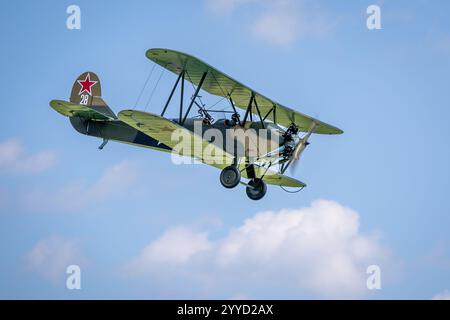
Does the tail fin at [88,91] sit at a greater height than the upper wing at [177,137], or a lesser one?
greater

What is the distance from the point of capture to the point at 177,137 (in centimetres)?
2003

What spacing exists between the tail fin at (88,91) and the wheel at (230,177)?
495 centimetres

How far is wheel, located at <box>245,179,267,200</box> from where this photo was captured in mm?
22078

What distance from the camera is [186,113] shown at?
2012cm

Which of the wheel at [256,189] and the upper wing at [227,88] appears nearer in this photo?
the upper wing at [227,88]

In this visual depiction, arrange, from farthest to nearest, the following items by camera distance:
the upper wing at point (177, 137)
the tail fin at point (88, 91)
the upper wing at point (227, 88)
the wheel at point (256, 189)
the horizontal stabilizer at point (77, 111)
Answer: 1. the tail fin at point (88, 91)
2. the wheel at point (256, 189)
3. the horizontal stabilizer at point (77, 111)
4. the upper wing at point (227, 88)
5. the upper wing at point (177, 137)

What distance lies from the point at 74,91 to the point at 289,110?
619 cm

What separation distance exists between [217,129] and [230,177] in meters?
1.30

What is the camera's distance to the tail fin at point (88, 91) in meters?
23.9

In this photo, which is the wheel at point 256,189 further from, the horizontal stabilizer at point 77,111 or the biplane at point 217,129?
the horizontal stabilizer at point 77,111

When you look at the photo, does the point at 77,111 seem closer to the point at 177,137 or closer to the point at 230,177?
the point at 177,137

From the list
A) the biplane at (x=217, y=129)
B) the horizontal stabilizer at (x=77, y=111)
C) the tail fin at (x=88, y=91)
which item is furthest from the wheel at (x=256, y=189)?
the tail fin at (x=88, y=91)

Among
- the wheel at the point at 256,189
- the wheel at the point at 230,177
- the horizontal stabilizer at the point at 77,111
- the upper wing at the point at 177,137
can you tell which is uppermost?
the horizontal stabilizer at the point at 77,111
